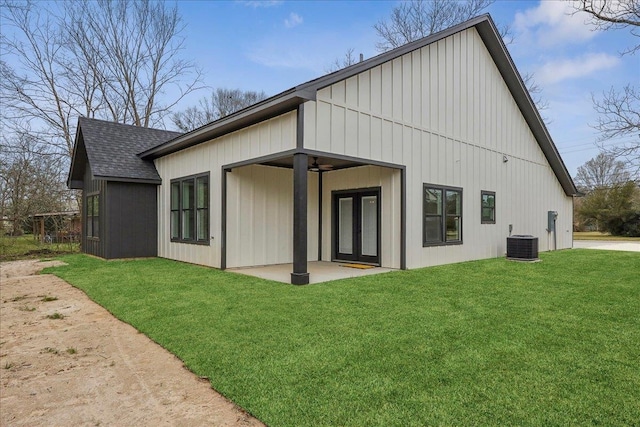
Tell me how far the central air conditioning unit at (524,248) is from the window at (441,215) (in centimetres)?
173

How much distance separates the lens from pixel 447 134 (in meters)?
9.66

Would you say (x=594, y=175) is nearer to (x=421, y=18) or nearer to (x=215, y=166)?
(x=421, y=18)

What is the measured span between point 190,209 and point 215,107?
17773 millimetres

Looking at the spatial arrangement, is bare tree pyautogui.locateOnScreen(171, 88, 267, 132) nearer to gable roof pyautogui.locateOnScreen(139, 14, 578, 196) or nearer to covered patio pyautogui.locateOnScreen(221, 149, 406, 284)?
→ gable roof pyautogui.locateOnScreen(139, 14, 578, 196)

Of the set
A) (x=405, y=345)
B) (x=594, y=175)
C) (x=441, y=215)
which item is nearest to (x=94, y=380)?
(x=405, y=345)

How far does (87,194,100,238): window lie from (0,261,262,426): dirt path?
7.07 metres

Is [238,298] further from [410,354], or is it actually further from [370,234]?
[370,234]

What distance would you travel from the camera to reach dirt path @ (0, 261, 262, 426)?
2418 mm

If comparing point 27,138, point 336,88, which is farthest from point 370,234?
point 27,138

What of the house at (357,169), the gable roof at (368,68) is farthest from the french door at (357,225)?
the gable roof at (368,68)

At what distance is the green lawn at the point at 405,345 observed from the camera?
2371 millimetres

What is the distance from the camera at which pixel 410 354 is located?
3.25 meters

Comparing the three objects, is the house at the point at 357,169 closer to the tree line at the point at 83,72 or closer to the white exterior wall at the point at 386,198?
the white exterior wall at the point at 386,198

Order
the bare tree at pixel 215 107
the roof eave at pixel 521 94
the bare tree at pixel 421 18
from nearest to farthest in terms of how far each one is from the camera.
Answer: the roof eave at pixel 521 94 → the bare tree at pixel 421 18 → the bare tree at pixel 215 107
